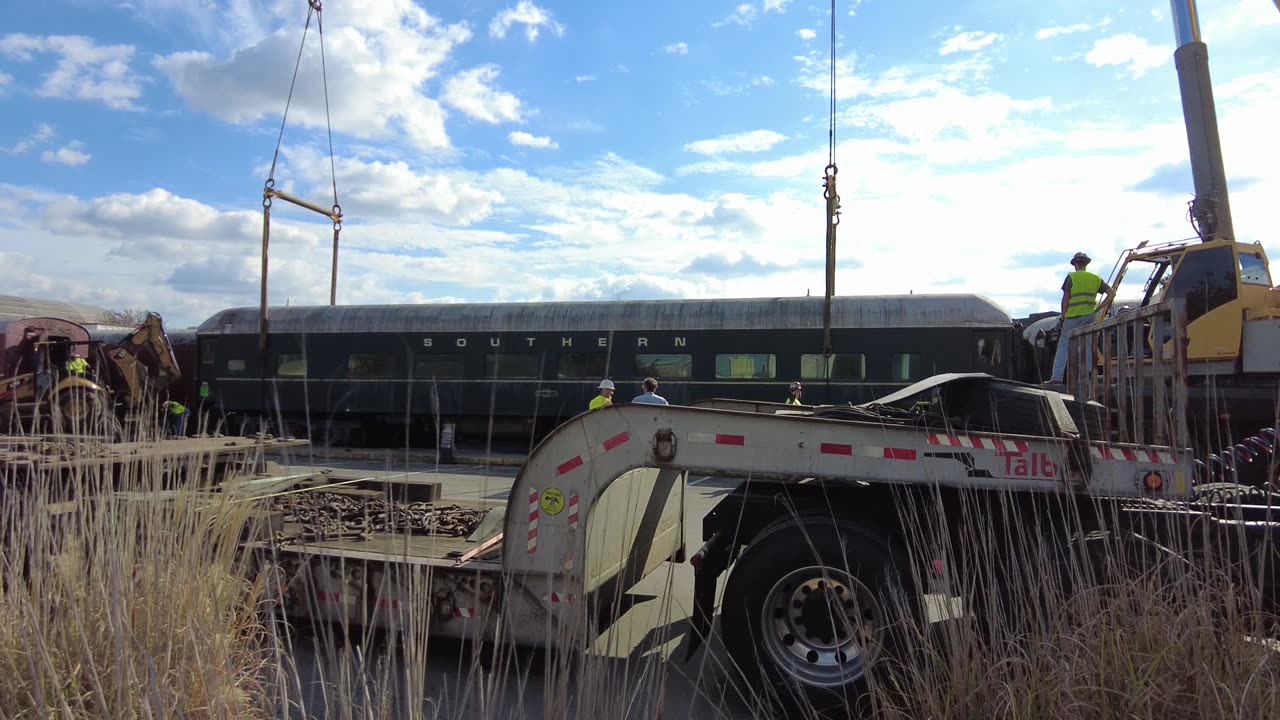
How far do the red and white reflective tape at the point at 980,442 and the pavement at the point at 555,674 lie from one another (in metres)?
1.30

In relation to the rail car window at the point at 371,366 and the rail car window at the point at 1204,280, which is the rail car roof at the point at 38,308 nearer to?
the rail car window at the point at 371,366

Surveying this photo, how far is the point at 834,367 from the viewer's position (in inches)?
565

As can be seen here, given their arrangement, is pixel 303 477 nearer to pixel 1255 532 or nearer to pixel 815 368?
pixel 1255 532

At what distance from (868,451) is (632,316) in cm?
1269

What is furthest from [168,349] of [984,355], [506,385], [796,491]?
[984,355]

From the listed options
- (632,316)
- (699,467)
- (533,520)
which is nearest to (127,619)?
(533,520)

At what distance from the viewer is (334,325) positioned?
17.3 meters

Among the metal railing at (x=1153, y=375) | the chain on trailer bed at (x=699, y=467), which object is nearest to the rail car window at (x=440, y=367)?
the chain on trailer bed at (x=699, y=467)

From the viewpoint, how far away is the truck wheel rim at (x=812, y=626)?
3.41 m

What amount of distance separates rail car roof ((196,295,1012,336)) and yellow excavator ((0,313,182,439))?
4.02 meters

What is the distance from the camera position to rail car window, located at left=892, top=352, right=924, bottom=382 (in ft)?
45.6

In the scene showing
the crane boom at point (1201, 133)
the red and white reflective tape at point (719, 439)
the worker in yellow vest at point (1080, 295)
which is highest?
the crane boom at point (1201, 133)

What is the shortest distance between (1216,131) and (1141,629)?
8302mm

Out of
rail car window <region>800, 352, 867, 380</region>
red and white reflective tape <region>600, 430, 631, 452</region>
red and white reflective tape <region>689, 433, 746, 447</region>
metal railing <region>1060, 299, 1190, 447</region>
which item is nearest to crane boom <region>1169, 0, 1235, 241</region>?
metal railing <region>1060, 299, 1190, 447</region>
